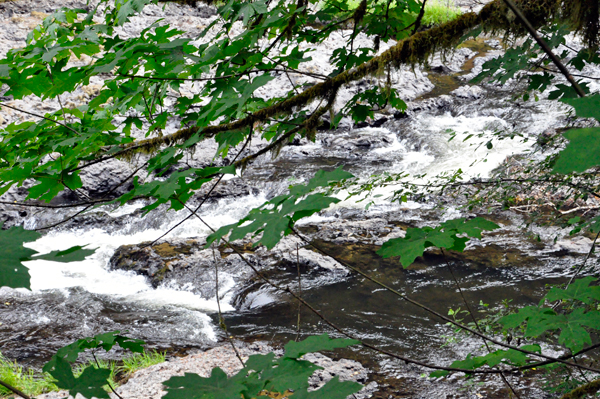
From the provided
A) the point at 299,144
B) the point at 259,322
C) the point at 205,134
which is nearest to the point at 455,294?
the point at 259,322

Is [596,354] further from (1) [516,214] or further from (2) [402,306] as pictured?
(1) [516,214]

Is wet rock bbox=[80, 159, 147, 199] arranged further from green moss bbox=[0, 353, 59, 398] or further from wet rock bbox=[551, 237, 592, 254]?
wet rock bbox=[551, 237, 592, 254]

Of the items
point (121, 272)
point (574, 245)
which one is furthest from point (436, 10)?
point (121, 272)

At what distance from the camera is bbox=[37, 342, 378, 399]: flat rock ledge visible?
10.9 ft

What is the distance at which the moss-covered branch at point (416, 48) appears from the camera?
154 centimetres

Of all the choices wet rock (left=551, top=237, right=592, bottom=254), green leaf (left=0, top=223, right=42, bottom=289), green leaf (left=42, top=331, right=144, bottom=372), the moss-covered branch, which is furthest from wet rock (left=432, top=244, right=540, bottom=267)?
green leaf (left=0, top=223, right=42, bottom=289)

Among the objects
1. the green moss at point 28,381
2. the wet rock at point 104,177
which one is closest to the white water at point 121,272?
the wet rock at point 104,177

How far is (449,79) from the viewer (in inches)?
531

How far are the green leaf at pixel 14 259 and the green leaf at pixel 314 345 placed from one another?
63 cm

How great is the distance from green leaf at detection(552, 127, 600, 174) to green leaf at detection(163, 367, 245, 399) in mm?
798

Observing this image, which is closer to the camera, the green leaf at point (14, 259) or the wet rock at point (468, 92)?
the green leaf at point (14, 259)

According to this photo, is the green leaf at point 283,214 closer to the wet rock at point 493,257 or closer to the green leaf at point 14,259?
the green leaf at point 14,259

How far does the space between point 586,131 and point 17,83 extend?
205 centimetres

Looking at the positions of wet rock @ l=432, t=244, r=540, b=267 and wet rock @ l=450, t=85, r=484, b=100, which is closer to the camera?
wet rock @ l=432, t=244, r=540, b=267
